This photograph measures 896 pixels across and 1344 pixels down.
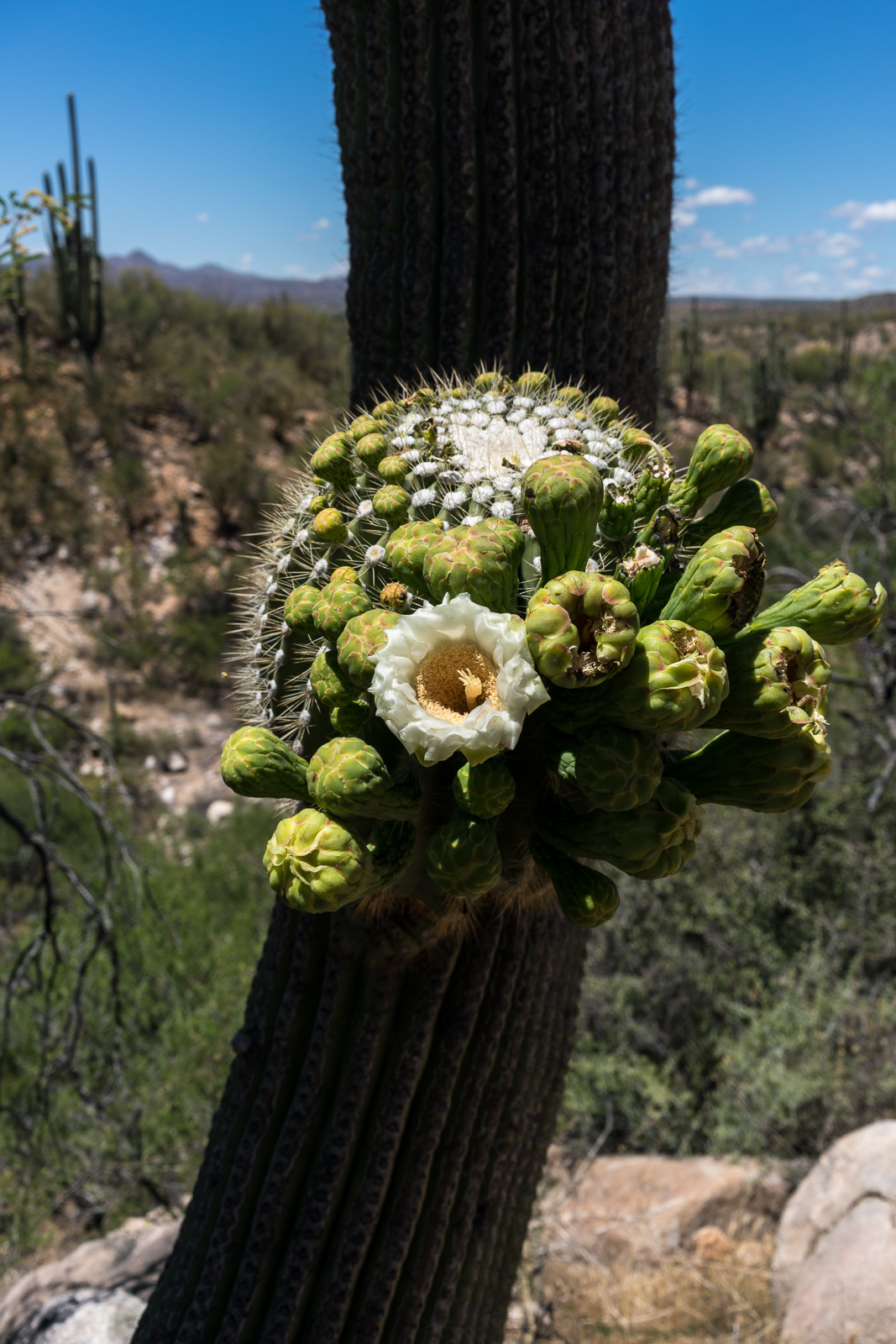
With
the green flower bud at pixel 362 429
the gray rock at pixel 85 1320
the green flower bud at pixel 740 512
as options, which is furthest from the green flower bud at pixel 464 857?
the gray rock at pixel 85 1320

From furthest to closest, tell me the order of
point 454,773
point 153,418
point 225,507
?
1. point 153,418
2. point 225,507
3. point 454,773

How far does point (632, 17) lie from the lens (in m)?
1.81

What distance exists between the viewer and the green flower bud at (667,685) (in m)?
0.96

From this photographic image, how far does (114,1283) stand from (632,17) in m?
4.77

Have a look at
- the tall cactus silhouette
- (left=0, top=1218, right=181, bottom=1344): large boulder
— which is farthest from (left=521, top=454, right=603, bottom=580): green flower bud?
the tall cactus silhouette

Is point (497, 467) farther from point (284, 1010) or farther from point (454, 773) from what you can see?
point (284, 1010)

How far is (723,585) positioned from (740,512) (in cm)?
30

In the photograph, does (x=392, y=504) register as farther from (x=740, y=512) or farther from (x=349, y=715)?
(x=740, y=512)

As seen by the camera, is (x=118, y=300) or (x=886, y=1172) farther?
(x=118, y=300)

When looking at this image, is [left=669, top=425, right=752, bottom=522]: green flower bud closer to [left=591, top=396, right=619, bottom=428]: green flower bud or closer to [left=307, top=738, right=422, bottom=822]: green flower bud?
[left=591, top=396, right=619, bottom=428]: green flower bud

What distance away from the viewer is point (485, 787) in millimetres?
1031

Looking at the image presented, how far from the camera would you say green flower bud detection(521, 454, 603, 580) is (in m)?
1.06

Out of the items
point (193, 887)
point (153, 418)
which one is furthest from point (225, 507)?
point (193, 887)

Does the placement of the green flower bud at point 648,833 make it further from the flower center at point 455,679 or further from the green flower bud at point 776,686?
the flower center at point 455,679
